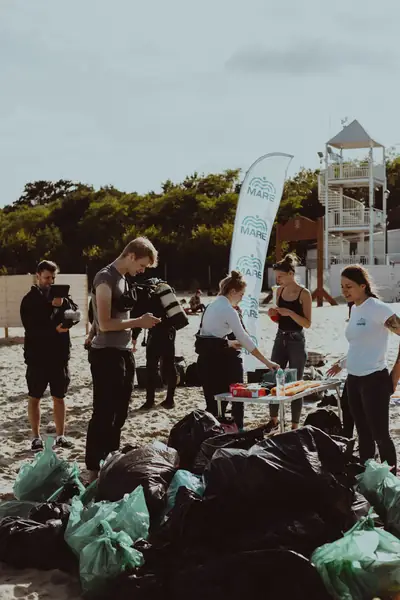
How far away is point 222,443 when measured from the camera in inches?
181

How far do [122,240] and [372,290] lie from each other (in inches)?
1770

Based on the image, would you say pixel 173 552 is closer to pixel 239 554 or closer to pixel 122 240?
pixel 239 554

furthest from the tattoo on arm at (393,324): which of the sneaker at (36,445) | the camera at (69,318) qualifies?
the sneaker at (36,445)

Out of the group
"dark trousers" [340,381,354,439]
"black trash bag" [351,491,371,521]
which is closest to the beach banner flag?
"dark trousers" [340,381,354,439]

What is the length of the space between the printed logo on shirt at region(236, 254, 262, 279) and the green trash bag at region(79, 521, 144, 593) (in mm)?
6272

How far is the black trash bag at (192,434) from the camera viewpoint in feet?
16.1

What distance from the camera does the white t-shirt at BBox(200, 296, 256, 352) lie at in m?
6.11

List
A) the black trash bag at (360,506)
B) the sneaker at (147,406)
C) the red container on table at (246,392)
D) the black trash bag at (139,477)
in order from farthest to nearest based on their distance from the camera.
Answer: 1. the sneaker at (147,406)
2. the red container on table at (246,392)
3. the black trash bag at (139,477)
4. the black trash bag at (360,506)

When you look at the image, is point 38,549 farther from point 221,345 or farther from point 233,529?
point 221,345

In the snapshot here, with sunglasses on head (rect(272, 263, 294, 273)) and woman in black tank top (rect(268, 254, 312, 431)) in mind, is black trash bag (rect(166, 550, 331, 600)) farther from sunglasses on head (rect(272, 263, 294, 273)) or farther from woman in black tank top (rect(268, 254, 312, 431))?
sunglasses on head (rect(272, 263, 294, 273))

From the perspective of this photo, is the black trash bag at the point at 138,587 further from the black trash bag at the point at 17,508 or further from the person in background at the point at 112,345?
the person in background at the point at 112,345

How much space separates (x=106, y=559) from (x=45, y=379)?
296cm

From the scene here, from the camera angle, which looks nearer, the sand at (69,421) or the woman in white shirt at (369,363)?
the sand at (69,421)

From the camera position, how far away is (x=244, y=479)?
12.1 ft
